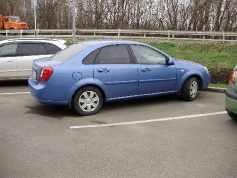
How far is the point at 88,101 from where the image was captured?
20.9 ft

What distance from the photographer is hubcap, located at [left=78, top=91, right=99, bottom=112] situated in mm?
6301

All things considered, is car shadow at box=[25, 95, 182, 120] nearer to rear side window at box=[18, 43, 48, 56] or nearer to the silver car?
the silver car

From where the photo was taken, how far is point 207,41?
21609 millimetres

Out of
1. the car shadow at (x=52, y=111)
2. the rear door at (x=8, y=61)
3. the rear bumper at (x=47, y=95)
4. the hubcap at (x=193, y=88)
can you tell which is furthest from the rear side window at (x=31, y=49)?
the hubcap at (x=193, y=88)

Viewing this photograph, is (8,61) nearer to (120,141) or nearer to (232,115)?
(120,141)

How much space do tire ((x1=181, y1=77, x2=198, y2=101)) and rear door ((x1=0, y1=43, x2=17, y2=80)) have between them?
5171 millimetres

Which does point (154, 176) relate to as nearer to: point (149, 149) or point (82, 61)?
Answer: point (149, 149)

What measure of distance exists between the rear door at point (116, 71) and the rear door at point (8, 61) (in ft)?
13.0

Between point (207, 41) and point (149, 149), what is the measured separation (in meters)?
18.5

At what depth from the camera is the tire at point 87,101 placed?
6246mm

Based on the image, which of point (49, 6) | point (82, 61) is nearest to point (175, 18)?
point (49, 6)

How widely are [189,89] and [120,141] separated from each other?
3184 mm

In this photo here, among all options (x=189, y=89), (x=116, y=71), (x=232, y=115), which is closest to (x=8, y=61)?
(x=116, y=71)

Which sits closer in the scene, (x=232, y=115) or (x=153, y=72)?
(x=232, y=115)
